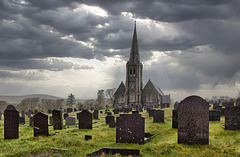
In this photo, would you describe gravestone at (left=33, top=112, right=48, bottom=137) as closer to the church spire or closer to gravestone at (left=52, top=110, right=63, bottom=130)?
gravestone at (left=52, top=110, right=63, bottom=130)

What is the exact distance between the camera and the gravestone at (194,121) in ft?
31.0

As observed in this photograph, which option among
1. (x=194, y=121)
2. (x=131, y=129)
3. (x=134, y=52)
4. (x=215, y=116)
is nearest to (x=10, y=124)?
(x=131, y=129)

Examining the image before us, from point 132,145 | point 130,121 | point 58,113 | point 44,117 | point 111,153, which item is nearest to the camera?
point 111,153

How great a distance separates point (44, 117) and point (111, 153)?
6.90 m

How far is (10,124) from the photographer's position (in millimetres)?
12031

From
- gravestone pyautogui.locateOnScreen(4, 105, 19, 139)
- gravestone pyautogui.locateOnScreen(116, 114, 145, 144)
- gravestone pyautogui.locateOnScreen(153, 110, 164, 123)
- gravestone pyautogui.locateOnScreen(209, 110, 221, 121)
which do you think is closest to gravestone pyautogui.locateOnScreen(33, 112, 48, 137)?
gravestone pyautogui.locateOnScreen(4, 105, 19, 139)

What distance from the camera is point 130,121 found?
10.1 m

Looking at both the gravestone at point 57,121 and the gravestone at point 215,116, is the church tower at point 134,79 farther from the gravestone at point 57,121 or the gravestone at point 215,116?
the gravestone at point 57,121

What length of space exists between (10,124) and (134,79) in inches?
1934

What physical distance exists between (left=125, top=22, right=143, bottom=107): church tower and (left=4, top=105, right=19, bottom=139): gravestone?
47.2 m

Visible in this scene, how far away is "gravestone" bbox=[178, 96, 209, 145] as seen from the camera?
9.44 m

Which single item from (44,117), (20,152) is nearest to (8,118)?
(44,117)

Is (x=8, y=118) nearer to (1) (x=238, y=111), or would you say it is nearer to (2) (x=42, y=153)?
(2) (x=42, y=153)

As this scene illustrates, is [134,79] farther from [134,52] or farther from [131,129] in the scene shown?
[131,129]
